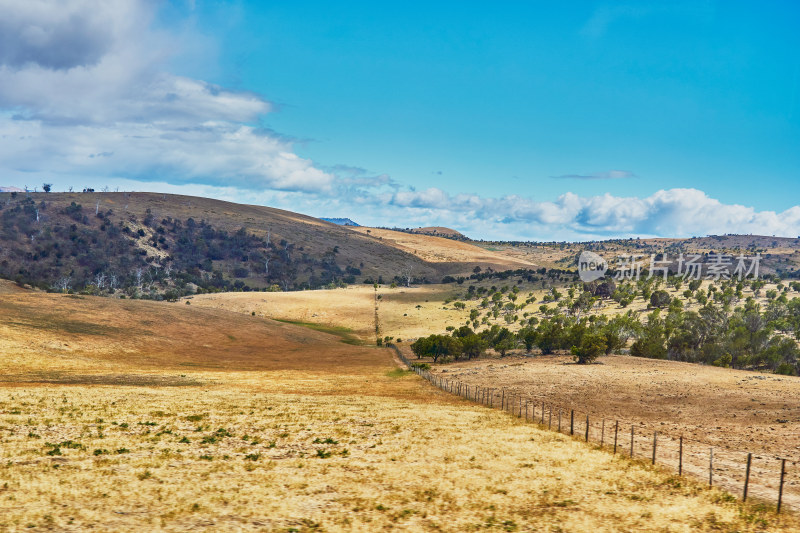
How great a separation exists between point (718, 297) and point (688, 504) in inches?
4796

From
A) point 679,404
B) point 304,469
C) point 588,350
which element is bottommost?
point 304,469

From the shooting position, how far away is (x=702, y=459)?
30438 millimetres

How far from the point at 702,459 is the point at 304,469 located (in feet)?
72.2

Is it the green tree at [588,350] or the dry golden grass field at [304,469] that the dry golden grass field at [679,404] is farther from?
the dry golden grass field at [304,469]

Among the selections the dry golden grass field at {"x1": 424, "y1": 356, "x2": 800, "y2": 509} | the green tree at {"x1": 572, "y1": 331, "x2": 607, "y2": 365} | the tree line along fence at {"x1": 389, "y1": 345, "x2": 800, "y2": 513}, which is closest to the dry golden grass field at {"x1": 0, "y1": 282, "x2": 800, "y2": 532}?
the tree line along fence at {"x1": 389, "y1": 345, "x2": 800, "y2": 513}

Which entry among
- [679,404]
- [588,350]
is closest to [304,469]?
[679,404]

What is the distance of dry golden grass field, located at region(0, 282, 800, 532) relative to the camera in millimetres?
19625

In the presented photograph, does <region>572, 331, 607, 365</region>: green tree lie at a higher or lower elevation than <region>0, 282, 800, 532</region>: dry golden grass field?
higher

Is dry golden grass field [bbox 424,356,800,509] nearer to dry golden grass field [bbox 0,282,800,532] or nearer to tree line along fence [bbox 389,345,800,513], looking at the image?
tree line along fence [bbox 389,345,800,513]

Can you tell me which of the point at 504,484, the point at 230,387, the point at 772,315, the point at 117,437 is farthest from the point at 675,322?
the point at 117,437

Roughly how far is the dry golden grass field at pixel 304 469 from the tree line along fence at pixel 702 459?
5.14ft

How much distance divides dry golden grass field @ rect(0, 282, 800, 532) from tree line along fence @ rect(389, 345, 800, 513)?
1566 mm

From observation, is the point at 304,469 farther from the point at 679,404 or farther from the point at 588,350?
the point at 588,350

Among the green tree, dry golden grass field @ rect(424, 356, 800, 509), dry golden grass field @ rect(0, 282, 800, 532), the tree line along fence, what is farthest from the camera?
the green tree
